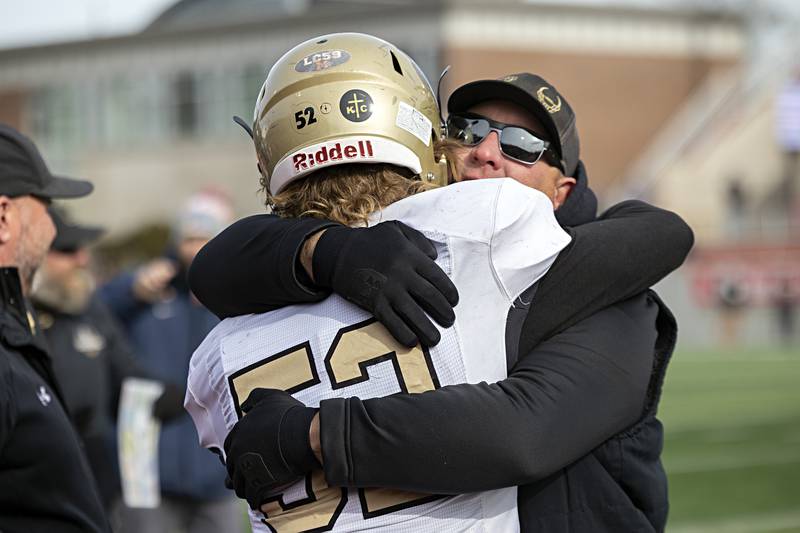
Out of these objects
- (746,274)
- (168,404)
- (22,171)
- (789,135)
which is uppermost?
(789,135)

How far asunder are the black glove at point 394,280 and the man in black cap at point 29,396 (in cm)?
120

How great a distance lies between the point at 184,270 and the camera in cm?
721

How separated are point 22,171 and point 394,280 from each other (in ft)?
5.95

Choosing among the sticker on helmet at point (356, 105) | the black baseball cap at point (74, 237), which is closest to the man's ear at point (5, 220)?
the sticker on helmet at point (356, 105)

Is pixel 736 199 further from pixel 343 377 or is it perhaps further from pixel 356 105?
pixel 343 377

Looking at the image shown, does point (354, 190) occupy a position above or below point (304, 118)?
below

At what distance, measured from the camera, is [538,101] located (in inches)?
104

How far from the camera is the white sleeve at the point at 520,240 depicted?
7.18 ft

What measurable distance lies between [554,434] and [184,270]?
5.27 metres

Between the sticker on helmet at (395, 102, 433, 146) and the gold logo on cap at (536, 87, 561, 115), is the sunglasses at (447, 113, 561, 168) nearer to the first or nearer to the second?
the gold logo on cap at (536, 87, 561, 115)

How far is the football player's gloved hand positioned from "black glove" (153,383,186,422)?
4.03 m

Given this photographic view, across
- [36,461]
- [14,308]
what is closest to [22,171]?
[14,308]

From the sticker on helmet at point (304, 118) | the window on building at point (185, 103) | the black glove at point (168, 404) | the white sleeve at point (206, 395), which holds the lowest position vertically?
the black glove at point (168, 404)

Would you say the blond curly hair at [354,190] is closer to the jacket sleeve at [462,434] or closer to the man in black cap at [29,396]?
the jacket sleeve at [462,434]
